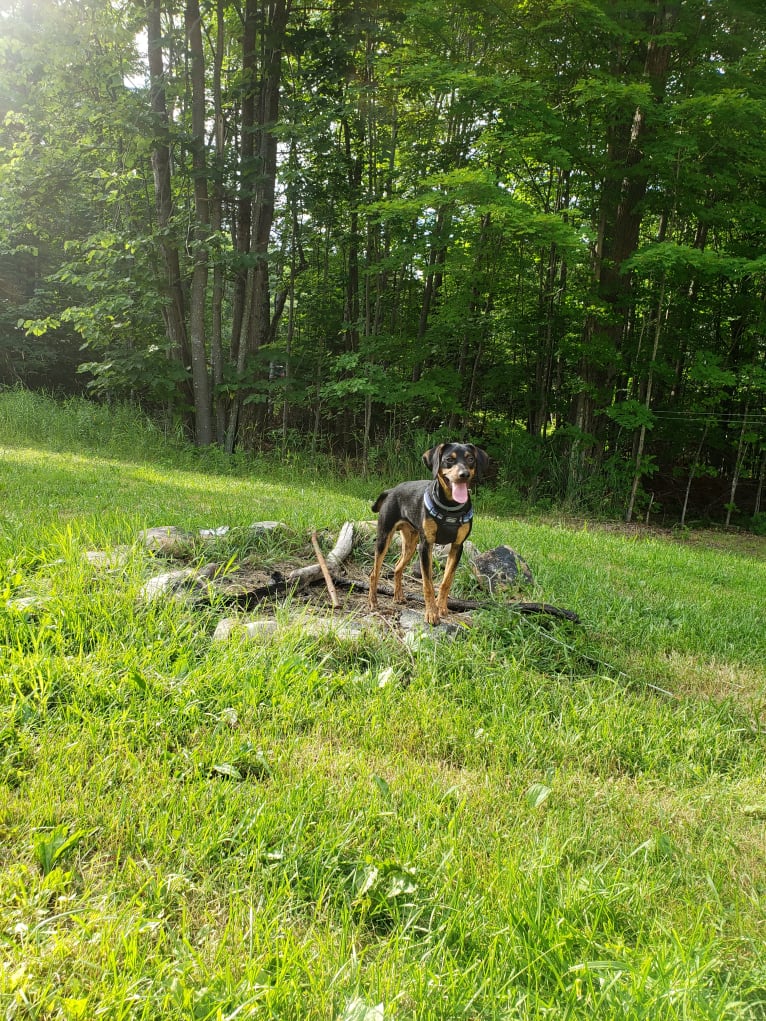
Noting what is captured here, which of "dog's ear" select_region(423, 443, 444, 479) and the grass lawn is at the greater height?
"dog's ear" select_region(423, 443, 444, 479)

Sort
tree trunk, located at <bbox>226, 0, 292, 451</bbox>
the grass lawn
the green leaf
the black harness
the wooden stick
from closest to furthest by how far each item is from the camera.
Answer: the grass lawn → the green leaf → the black harness → the wooden stick → tree trunk, located at <bbox>226, 0, 292, 451</bbox>

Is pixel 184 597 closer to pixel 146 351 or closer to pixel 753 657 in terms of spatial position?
pixel 753 657

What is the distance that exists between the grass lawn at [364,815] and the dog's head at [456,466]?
806 mm

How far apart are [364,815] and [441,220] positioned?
34.0 ft

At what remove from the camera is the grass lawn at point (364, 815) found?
1433 millimetres

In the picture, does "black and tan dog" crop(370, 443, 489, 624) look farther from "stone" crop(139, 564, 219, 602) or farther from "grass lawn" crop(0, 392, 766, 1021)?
"stone" crop(139, 564, 219, 602)

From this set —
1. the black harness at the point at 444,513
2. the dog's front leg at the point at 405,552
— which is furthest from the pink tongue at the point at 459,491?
the dog's front leg at the point at 405,552

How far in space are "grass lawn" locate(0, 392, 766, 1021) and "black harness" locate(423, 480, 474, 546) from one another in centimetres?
58

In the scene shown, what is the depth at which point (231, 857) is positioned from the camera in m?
1.79

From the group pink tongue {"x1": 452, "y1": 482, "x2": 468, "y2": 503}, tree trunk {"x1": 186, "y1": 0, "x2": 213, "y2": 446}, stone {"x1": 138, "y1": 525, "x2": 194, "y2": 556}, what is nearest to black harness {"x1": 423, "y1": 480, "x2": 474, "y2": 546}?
pink tongue {"x1": 452, "y1": 482, "x2": 468, "y2": 503}

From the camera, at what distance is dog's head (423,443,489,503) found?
10.9 feet

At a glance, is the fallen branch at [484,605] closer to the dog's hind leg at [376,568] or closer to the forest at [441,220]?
the dog's hind leg at [376,568]

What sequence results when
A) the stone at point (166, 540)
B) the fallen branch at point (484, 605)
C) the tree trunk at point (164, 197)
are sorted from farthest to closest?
1. the tree trunk at point (164, 197)
2. the stone at point (166, 540)
3. the fallen branch at point (484, 605)

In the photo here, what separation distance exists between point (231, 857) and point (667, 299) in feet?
36.6
